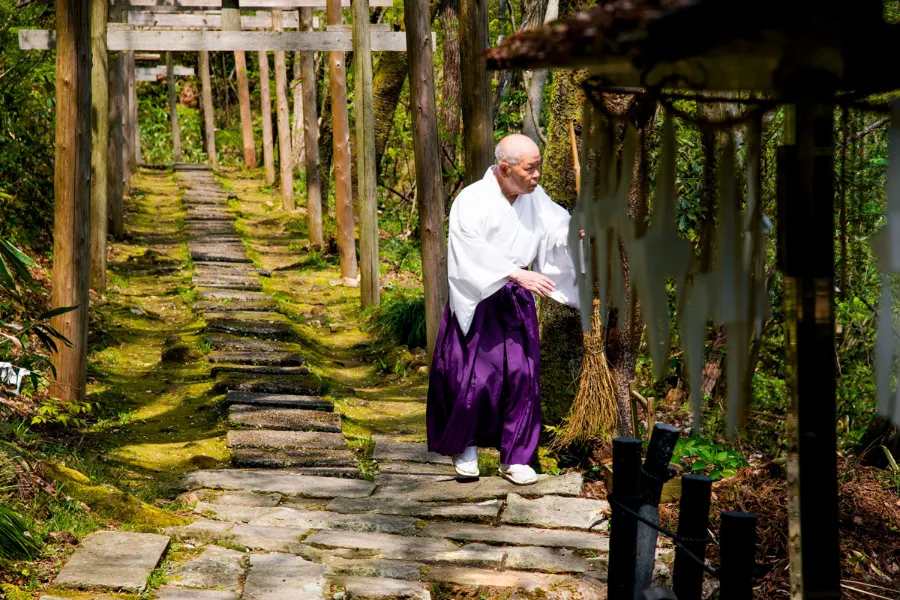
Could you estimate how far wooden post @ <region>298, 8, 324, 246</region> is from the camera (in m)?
15.6

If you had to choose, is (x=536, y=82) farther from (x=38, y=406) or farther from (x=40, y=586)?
(x=40, y=586)

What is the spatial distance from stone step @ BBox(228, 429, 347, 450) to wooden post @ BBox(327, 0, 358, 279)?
6.60m

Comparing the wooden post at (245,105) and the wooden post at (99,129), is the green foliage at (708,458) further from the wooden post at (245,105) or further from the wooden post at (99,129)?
the wooden post at (245,105)

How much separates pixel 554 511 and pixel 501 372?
2.76 ft

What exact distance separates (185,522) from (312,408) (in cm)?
281

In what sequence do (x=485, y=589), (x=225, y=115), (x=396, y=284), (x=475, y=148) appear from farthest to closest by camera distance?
(x=225, y=115), (x=396, y=284), (x=475, y=148), (x=485, y=589)

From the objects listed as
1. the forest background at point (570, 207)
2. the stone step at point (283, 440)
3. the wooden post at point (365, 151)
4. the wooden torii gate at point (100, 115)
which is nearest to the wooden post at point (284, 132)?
the wooden torii gate at point (100, 115)

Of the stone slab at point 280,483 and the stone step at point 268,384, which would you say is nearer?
the stone slab at point 280,483

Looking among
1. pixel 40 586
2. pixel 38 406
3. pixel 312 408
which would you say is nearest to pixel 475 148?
pixel 312 408

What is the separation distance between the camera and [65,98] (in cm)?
741

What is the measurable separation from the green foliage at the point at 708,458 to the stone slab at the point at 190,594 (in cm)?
282

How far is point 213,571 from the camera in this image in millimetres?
4531

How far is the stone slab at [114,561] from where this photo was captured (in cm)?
424

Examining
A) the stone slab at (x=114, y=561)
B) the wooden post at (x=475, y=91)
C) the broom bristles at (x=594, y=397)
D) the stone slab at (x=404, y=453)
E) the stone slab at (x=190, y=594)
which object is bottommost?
the stone slab at (x=404, y=453)
